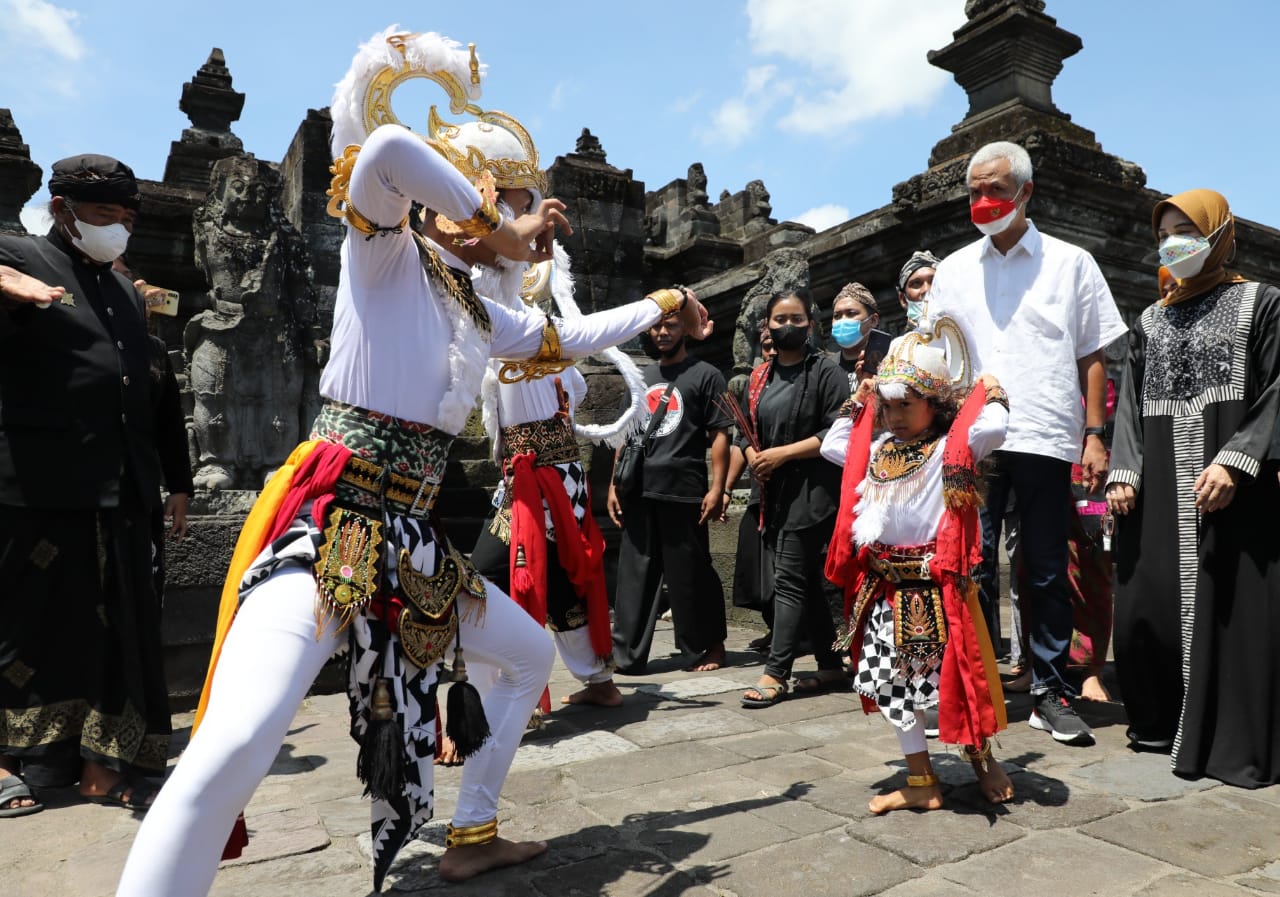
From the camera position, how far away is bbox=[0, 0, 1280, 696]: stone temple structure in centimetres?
662

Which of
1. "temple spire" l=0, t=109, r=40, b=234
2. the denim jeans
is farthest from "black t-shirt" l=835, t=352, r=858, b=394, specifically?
"temple spire" l=0, t=109, r=40, b=234

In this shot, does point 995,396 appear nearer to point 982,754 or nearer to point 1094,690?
point 982,754

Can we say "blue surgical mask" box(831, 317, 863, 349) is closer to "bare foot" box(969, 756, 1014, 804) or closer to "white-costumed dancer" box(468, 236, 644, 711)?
"white-costumed dancer" box(468, 236, 644, 711)

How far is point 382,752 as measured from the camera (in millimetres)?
2293

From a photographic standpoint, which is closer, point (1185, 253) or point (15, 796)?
point (15, 796)

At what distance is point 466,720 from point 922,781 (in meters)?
1.54

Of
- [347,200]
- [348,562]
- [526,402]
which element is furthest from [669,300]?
[526,402]

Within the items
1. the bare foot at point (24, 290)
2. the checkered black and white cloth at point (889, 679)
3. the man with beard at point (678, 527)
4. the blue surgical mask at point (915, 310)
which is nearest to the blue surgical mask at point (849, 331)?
→ the blue surgical mask at point (915, 310)

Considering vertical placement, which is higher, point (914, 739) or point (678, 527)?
point (678, 527)

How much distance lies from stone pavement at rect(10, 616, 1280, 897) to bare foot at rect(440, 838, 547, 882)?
29 millimetres

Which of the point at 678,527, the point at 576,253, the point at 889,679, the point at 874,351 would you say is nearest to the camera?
the point at 889,679

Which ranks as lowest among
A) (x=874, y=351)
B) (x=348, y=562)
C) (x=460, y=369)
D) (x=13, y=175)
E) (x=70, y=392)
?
(x=348, y=562)

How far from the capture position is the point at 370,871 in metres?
2.70

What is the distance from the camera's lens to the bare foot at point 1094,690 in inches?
181
